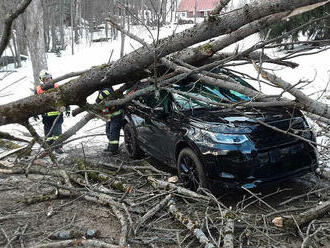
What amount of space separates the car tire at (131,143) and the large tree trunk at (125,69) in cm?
300

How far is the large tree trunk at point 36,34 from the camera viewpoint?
36.9 feet

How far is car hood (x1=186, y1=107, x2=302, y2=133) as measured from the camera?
453cm

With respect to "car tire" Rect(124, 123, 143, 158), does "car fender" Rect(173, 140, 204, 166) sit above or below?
above

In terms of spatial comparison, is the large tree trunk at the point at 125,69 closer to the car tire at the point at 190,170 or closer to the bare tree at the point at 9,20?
the bare tree at the point at 9,20

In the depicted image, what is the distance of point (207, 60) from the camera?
4695 millimetres

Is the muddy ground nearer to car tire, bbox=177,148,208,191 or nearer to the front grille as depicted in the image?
car tire, bbox=177,148,208,191

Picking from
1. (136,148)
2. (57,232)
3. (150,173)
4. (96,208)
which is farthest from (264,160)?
(136,148)

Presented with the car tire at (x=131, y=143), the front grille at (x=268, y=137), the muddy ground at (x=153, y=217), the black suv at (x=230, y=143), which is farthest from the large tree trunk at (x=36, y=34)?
the front grille at (x=268, y=137)

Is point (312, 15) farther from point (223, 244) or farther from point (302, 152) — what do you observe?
point (223, 244)

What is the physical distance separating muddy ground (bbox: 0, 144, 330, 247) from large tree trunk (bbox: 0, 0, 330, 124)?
51.0 inches

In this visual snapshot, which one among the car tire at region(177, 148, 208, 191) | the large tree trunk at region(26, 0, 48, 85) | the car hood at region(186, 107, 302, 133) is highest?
the large tree trunk at region(26, 0, 48, 85)

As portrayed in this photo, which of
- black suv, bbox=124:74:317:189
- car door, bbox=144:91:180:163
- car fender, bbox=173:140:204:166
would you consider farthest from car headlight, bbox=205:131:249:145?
car door, bbox=144:91:180:163

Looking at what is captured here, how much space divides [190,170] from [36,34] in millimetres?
8804

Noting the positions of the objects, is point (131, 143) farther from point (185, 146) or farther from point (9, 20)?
point (9, 20)
